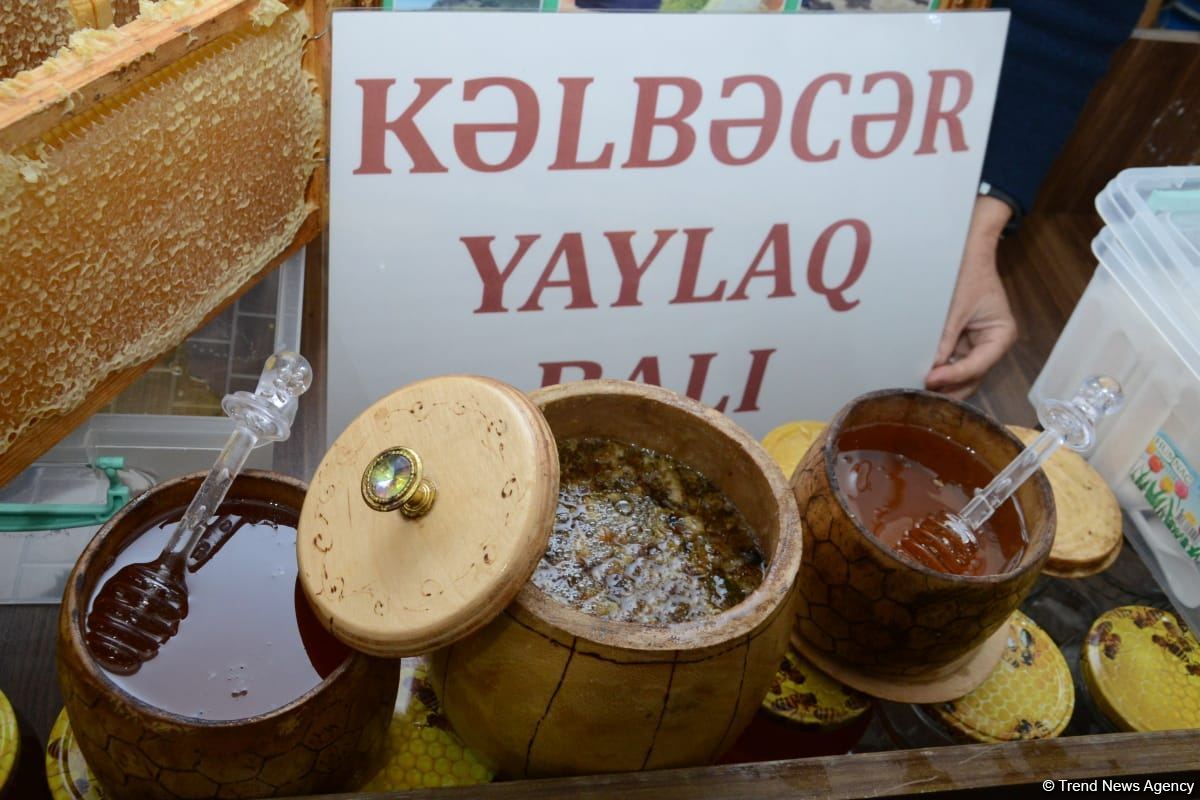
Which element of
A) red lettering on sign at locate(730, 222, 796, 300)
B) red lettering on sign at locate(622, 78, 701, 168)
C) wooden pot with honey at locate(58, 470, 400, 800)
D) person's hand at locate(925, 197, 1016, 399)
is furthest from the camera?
person's hand at locate(925, 197, 1016, 399)

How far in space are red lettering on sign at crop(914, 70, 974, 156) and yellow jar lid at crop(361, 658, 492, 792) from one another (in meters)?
0.88

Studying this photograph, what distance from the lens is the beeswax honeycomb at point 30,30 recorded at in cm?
96

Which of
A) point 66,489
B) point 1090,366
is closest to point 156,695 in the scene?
point 66,489

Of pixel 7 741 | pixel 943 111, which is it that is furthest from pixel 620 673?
pixel 943 111

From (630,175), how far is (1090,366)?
64 centimetres

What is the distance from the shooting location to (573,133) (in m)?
1.12

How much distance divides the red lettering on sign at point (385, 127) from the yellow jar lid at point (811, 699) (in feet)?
2.15

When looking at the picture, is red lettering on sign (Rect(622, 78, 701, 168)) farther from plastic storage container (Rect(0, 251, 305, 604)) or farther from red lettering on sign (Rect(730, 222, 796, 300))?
plastic storage container (Rect(0, 251, 305, 604))

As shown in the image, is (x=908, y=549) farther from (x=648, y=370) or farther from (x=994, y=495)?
(x=648, y=370)

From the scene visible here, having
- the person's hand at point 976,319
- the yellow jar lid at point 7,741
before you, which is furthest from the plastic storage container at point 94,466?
the person's hand at point 976,319

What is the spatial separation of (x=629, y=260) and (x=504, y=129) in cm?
22

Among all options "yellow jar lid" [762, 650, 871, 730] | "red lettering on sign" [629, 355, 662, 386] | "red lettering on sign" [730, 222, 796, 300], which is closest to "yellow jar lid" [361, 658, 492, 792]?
"yellow jar lid" [762, 650, 871, 730]

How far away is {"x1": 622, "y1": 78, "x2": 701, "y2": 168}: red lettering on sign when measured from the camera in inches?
44.6

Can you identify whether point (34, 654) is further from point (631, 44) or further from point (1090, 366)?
point (1090, 366)
